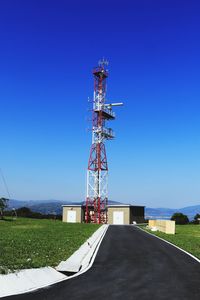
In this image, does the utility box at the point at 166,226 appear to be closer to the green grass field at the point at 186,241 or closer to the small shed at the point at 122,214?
the green grass field at the point at 186,241

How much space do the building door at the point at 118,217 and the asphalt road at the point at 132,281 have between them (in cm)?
5696

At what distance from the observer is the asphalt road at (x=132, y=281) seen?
11500 mm

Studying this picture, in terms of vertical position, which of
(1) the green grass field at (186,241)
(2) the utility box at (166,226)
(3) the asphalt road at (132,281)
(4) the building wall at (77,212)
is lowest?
(3) the asphalt road at (132,281)

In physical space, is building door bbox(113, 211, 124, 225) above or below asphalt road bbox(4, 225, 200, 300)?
above

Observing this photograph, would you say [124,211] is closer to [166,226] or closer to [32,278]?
[166,226]

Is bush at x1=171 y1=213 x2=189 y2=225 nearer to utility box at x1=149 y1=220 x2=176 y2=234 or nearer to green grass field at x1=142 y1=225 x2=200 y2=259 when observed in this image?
utility box at x1=149 y1=220 x2=176 y2=234

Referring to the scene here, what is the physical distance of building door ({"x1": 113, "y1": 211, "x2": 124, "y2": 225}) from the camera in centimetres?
7694

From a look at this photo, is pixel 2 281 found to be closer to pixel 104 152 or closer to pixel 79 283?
pixel 79 283

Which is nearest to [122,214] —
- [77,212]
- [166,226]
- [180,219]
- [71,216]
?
[77,212]

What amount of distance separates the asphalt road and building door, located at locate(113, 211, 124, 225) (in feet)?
187

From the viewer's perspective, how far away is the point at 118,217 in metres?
77.4

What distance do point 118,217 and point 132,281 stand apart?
64306 millimetres

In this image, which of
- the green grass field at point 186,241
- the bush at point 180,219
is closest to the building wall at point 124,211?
the bush at point 180,219

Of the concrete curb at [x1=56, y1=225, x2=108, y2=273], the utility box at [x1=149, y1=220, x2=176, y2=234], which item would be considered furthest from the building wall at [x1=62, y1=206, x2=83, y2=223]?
the concrete curb at [x1=56, y1=225, x2=108, y2=273]
